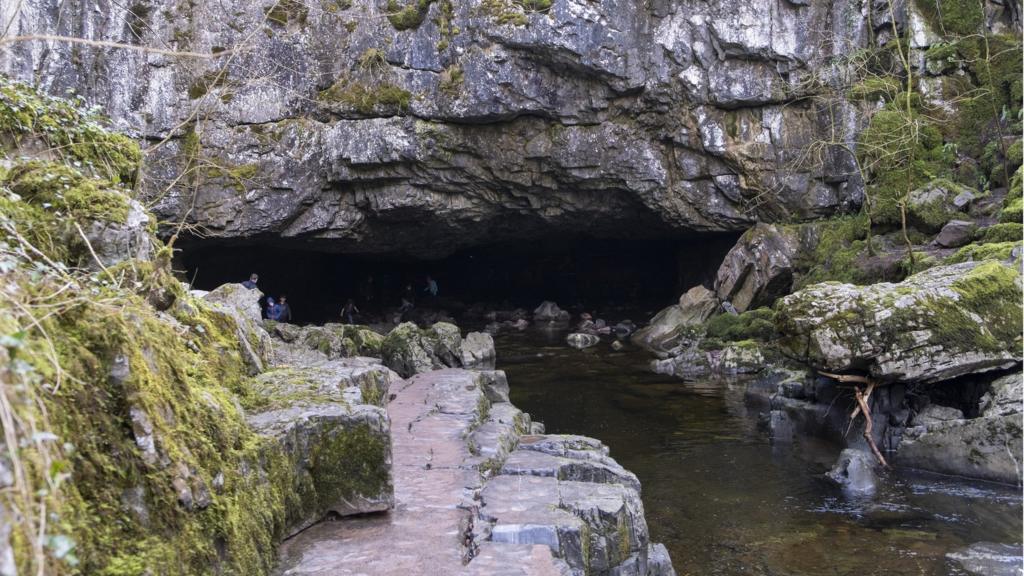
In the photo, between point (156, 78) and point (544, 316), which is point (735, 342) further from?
point (156, 78)

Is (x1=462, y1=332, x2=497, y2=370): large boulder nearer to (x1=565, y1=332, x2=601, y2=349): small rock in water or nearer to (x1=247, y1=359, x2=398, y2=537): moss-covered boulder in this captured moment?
(x1=565, y1=332, x2=601, y2=349): small rock in water

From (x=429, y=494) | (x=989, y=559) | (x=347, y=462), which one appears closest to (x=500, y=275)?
(x=989, y=559)

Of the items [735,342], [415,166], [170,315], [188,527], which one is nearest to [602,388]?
[735,342]

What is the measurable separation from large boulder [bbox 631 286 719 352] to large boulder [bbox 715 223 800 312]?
532 millimetres

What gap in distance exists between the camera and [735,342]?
54.4 feet

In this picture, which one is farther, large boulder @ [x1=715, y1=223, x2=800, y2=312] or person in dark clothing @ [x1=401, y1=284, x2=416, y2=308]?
person in dark clothing @ [x1=401, y1=284, x2=416, y2=308]

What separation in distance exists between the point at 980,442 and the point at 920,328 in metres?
1.45

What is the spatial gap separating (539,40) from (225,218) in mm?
8010

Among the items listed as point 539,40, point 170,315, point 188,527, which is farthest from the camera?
point 539,40

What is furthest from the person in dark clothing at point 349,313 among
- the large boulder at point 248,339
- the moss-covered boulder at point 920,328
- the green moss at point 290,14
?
the large boulder at point 248,339

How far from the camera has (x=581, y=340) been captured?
20156 millimetres

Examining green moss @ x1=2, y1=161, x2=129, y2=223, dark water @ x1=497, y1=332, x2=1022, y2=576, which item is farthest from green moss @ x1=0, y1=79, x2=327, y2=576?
dark water @ x1=497, y1=332, x2=1022, y2=576

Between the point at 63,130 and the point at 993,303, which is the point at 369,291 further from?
the point at 63,130

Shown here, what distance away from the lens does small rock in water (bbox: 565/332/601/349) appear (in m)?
19.9
